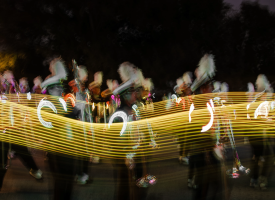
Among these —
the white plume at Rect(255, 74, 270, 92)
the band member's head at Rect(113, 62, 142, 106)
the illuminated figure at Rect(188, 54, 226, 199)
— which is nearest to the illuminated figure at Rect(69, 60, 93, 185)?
the band member's head at Rect(113, 62, 142, 106)

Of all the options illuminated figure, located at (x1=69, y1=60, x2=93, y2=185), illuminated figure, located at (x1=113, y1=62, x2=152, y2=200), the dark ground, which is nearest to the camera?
illuminated figure, located at (x1=113, y1=62, x2=152, y2=200)

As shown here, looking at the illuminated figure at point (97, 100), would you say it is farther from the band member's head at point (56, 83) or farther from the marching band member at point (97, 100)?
the band member's head at point (56, 83)

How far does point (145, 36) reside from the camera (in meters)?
21.4

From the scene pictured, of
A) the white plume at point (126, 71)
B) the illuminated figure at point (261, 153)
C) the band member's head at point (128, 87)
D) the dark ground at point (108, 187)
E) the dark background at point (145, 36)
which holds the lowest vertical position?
the dark ground at point (108, 187)

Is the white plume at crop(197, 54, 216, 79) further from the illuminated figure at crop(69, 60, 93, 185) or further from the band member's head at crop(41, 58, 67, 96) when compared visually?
the band member's head at crop(41, 58, 67, 96)

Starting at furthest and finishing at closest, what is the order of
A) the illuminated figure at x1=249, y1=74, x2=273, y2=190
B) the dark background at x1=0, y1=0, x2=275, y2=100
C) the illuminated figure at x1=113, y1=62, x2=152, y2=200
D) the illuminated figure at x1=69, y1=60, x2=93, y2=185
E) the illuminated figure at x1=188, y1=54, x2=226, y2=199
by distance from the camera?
the dark background at x1=0, y1=0, x2=275, y2=100 < the illuminated figure at x1=249, y1=74, x2=273, y2=190 < the illuminated figure at x1=69, y1=60, x2=93, y2=185 < the illuminated figure at x1=188, y1=54, x2=226, y2=199 < the illuminated figure at x1=113, y1=62, x2=152, y2=200

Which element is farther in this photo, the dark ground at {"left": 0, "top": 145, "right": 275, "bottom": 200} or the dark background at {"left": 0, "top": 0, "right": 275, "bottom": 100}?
the dark background at {"left": 0, "top": 0, "right": 275, "bottom": 100}

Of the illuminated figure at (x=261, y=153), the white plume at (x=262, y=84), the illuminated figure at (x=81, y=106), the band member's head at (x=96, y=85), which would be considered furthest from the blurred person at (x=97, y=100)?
the white plume at (x=262, y=84)

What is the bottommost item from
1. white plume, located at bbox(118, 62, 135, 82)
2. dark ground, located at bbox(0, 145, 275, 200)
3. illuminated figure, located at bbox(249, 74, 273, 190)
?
dark ground, located at bbox(0, 145, 275, 200)

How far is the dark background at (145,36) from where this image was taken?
21.0 meters

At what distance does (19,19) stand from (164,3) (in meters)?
12.2

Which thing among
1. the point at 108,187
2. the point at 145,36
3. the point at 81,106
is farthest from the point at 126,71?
the point at 145,36

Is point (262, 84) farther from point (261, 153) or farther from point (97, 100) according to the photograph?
point (97, 100)

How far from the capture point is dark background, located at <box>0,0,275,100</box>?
2097cm
